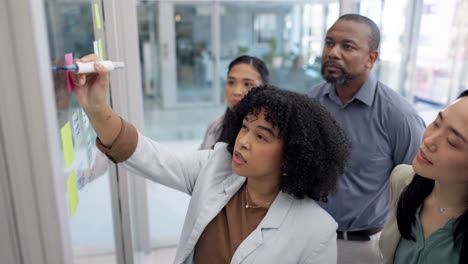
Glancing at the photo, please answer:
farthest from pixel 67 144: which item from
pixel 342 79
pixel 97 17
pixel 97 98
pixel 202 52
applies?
pixel 202 52

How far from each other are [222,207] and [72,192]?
45cm

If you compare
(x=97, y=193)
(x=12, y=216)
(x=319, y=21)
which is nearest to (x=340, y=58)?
(x=97, y=193)

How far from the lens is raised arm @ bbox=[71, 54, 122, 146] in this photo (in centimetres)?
96

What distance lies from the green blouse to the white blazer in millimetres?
214

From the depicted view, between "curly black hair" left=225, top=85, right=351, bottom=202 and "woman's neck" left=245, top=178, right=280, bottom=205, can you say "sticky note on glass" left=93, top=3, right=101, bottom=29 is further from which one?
"woman's neck" left=245, top=178, right=280, bottom=205

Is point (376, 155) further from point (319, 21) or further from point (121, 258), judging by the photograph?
point (319, 21)

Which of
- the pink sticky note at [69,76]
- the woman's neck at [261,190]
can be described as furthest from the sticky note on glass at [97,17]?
the woman's neck at [261,190]

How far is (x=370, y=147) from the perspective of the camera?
165cm

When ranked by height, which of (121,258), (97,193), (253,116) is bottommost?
(121,258)

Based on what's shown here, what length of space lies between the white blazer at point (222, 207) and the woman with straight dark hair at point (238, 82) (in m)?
0.54

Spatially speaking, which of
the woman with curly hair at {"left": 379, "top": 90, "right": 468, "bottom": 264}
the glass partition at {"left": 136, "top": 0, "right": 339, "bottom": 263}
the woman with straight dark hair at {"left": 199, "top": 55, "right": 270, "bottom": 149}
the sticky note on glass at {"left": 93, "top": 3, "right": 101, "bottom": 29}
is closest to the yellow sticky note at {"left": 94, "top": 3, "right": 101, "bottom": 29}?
the sticky note on glass at {"left": 93, "top": 3, "right": 101, "bottom": 29}

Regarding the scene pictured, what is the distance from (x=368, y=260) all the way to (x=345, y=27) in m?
1.12

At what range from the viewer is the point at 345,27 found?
5.81 ft

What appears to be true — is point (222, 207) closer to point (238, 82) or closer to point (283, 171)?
point (283, 171)
